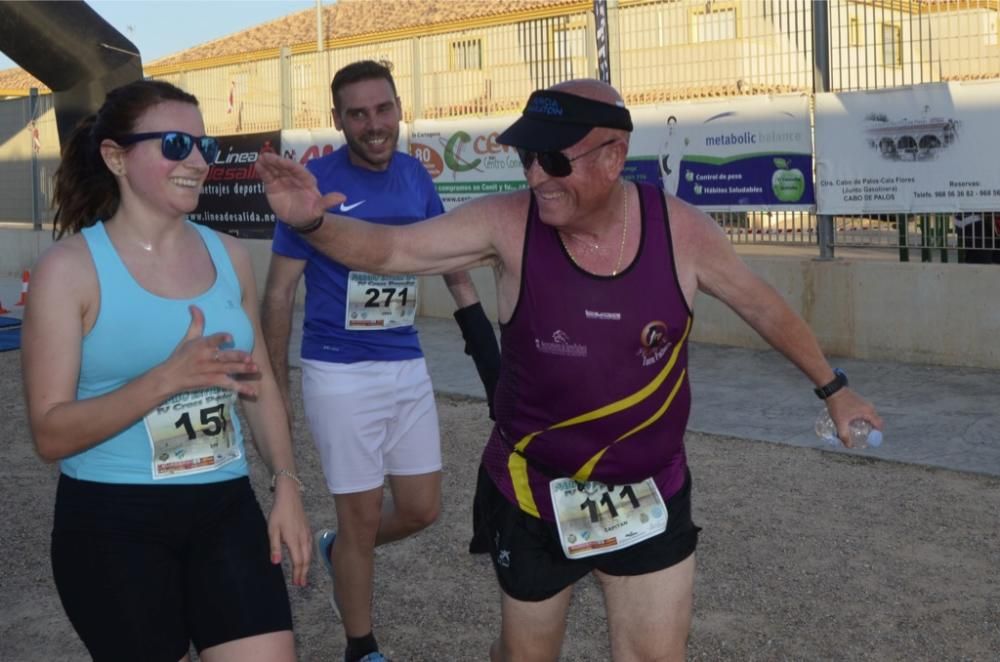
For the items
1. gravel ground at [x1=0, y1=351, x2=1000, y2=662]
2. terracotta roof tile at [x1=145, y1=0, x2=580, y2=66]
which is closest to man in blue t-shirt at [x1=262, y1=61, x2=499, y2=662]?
gravel ground at [x1=0, y1=351, x2=1000, y2=662]

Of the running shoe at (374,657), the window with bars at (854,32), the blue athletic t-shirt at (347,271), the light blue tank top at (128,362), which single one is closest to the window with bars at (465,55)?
the window with bars at (854,32)

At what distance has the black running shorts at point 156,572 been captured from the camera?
289 centimetres

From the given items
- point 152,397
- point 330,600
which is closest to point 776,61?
point 330,600

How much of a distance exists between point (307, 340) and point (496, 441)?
55.4 inches

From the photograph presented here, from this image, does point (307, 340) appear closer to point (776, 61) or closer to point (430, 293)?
point (776, 61)

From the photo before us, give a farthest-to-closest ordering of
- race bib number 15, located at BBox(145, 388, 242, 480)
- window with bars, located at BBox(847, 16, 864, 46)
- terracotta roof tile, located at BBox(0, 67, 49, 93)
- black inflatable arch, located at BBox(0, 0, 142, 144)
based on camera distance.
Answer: terracotta roof tile, located at BBox(0, 67, 49, 93) → black inflatable arch, located at BBox(0, 0, 142, 144) → window with bars, located at BBox(847, 16, 864, 46) → race bib number 15, located at BBox(145, 388, 242, 480)

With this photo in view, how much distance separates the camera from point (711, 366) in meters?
10.5

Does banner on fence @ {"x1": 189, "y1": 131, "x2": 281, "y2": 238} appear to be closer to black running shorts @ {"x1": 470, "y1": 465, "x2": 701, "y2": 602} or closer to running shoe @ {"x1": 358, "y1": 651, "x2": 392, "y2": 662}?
running shoe @ {"x1": 358, "y1": 651, "x2": 392, "y2": 662}

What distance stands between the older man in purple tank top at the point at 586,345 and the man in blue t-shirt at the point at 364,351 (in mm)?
1196

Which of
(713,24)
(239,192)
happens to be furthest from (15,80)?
(713,24)

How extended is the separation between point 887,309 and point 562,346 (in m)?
7.57

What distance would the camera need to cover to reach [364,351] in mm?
4691

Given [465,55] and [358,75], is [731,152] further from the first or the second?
[358,75]

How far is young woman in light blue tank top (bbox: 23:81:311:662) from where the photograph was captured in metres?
2.84
